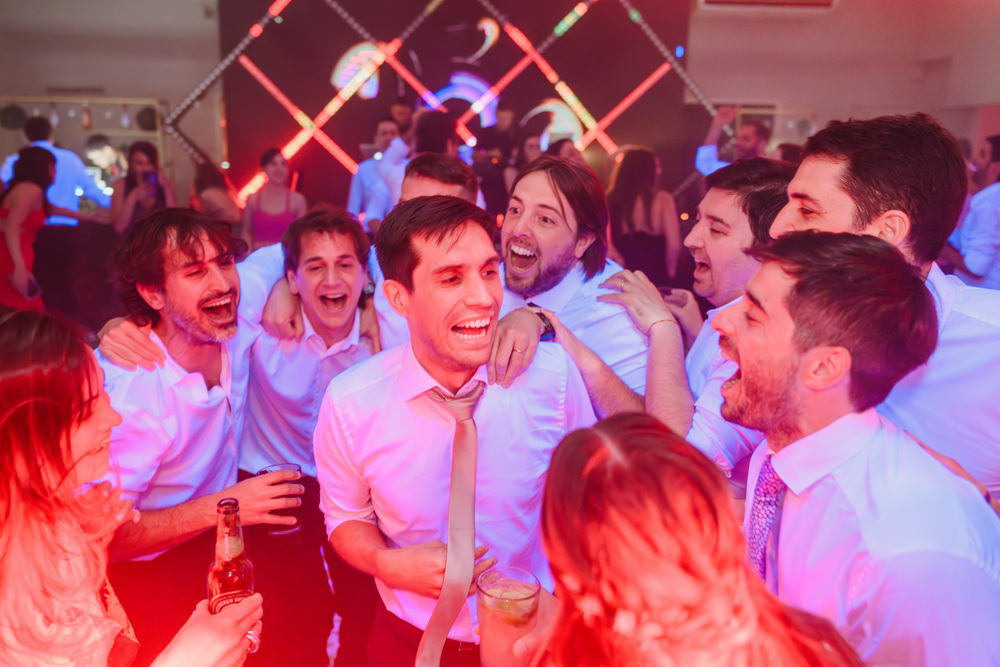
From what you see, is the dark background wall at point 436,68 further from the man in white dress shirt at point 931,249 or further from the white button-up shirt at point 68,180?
the man in white dress shirt at point 931,249

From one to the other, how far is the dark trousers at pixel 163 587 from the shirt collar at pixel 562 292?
1.43 m

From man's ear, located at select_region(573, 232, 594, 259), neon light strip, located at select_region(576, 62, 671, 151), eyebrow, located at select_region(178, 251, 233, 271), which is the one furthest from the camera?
neon light strip, located at select_region(576, 62, 671, 151)

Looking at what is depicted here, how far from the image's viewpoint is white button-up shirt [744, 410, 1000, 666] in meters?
1.14

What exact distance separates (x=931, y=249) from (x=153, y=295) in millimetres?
2249

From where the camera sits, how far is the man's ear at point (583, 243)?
9.22 ft

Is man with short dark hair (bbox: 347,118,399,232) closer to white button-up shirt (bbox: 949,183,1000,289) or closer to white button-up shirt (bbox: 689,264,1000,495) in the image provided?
white button-up shirt (bbox: 949,183,1000,289)

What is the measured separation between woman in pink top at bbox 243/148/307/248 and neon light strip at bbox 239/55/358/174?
41.3 inches

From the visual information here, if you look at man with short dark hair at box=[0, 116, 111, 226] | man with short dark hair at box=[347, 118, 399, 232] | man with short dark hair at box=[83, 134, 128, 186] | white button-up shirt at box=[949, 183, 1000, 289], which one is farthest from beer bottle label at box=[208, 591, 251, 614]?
man with short dark hair at box=[83, 134, 128, 186]

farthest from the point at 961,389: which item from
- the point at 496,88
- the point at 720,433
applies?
the point at 496,88

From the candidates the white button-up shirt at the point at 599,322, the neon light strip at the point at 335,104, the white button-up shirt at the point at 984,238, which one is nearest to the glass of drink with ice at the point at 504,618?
the white button-up shirt at the point at 599,322

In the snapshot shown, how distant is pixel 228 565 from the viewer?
5.54 feet

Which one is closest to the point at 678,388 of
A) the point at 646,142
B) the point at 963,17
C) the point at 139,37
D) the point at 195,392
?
the point at 195,392

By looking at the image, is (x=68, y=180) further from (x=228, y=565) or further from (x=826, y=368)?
(x=826, y=368)

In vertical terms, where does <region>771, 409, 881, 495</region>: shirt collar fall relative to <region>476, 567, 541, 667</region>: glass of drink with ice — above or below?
above
